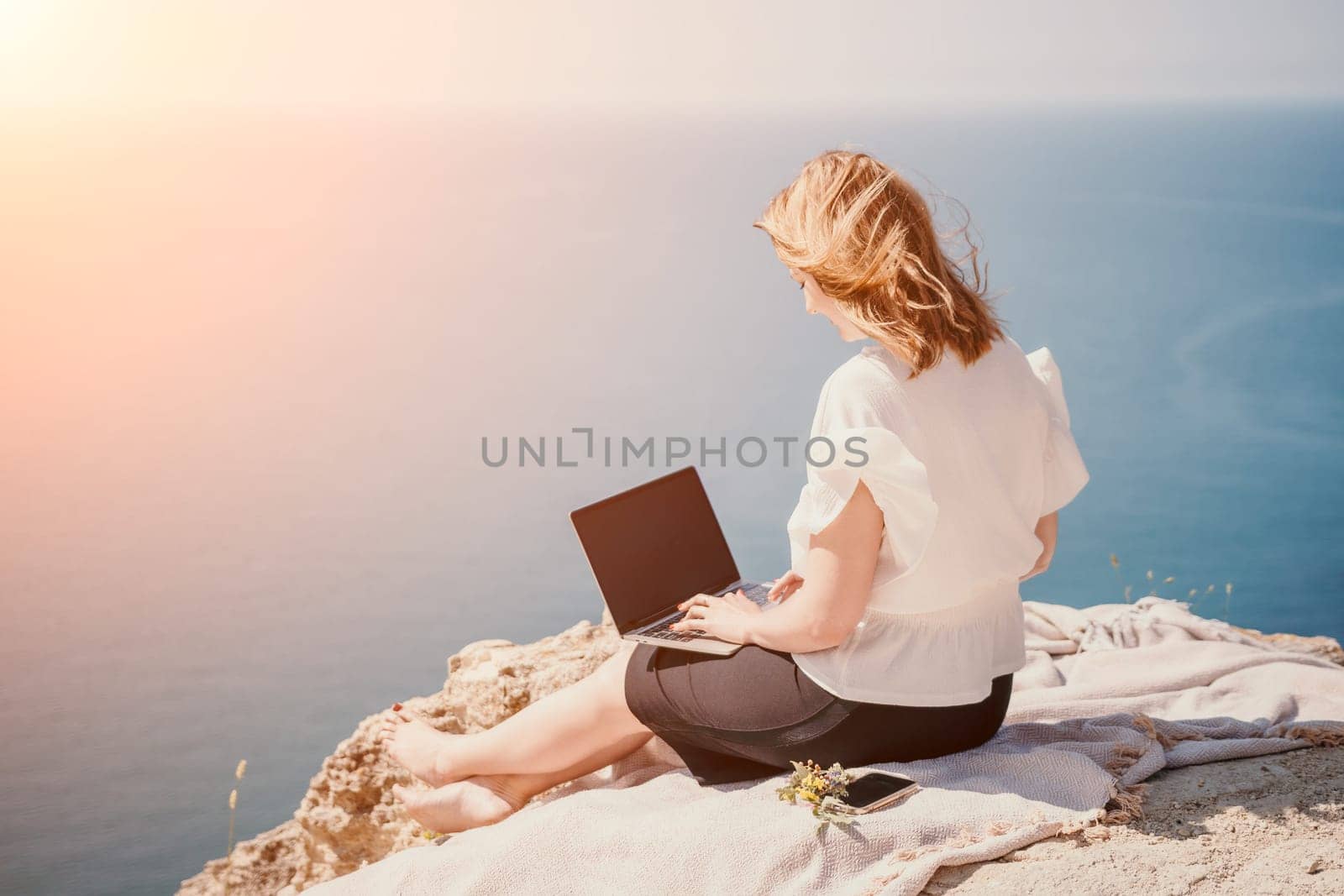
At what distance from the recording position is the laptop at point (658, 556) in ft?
6.22

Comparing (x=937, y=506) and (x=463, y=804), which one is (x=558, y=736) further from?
(x=937, y=506)

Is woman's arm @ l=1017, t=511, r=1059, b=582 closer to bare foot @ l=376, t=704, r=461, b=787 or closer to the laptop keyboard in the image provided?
the laptop keyboard

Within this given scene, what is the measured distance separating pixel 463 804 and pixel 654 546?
0.55 metres

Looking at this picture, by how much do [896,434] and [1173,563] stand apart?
4.42m

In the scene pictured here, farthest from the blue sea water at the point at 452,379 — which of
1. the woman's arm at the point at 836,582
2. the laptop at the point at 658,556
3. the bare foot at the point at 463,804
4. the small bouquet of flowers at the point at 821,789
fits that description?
the woman's arm at the point at 836,582

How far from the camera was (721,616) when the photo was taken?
181 cm

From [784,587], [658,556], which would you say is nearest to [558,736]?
[658,556]

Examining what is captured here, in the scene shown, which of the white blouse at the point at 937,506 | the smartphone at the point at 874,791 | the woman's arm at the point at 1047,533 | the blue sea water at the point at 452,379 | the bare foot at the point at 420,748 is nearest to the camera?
the white blouse at the point at 937,506

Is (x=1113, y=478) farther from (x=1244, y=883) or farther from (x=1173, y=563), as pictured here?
(x=1244, y=883)

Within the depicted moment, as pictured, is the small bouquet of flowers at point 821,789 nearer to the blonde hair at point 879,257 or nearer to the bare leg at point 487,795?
the bare leg at point 487,795

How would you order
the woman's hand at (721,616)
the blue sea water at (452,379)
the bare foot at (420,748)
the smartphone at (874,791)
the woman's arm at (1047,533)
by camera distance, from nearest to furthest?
the smartphone at (874,791)
the woman's hand at (721,616)
the woman's arm at (1047,533)
the bare foot at (420,748)
the blue sea water at (452,379)

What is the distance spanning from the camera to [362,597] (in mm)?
5227

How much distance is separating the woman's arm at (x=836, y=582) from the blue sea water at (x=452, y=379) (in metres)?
3.31

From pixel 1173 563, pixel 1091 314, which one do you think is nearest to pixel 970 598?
pixel 1173 563
